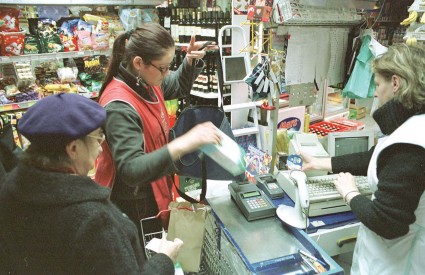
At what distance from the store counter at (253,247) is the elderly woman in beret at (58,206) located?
1.76 feet

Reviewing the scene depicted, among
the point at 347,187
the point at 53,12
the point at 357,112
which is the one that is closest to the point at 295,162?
the point at 347,187

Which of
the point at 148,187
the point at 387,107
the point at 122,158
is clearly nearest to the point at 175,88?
the point at 148,187

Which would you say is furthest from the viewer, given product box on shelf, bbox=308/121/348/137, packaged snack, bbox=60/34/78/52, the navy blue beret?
product box on shelf, bbox=308/121/348/137

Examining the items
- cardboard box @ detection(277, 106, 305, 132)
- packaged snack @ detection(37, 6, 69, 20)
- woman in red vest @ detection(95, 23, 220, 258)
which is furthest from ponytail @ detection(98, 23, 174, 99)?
packaged snack @ detection(37, 6, 69, 20)

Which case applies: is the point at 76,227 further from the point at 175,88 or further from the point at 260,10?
the point at 260,10

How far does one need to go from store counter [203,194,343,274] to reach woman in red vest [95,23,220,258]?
29cm

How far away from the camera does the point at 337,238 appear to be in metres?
1.88

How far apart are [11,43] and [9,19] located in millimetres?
237

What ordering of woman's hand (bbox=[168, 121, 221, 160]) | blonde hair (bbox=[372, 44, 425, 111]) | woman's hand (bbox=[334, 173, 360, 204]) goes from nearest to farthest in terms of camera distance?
woman's hand (bbox=[168, 121, 221, 160])
blonde hair (bbox=[372, 44, 425, 111])
woman's hand (bbox=[334, 173, 360, 204])

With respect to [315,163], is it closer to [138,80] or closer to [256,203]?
[256,203]

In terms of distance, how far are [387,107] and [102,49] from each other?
3001 millimetres

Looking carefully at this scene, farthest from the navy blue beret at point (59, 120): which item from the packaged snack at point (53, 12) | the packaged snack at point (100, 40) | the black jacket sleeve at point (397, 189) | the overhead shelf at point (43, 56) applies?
the packaged snack at point (53, 12)

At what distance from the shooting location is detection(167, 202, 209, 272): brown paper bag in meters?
1.47

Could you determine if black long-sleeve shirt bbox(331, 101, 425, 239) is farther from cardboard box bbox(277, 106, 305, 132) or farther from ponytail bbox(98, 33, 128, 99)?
cardboard box bbox(277, 106, 305, 132)
